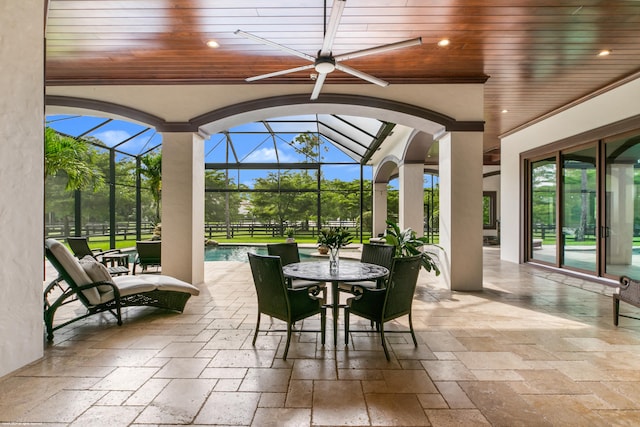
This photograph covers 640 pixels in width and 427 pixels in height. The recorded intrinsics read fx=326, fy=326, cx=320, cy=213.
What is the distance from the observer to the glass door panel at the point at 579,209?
6005mm

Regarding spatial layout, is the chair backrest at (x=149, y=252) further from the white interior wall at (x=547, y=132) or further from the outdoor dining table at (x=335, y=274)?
the white interior wall at (x=547, y=132)

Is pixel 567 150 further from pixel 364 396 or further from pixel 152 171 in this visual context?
pixel 152 171

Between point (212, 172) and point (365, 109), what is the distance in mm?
13619

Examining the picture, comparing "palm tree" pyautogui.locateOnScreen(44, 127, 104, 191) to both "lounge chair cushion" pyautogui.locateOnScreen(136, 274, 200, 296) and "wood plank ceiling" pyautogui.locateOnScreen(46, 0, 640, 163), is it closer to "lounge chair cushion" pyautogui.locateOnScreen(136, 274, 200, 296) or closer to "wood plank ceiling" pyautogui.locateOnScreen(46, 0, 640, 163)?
"wood plank ceiling" pyautogui.locateOnScreen(46, 0, 640, 163)

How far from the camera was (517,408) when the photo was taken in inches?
80.9

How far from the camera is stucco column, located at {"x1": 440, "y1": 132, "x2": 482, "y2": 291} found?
5.18m

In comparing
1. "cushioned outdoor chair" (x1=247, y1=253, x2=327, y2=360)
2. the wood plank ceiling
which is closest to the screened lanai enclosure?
the wood plank ceiling

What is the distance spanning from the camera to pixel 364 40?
4.05m

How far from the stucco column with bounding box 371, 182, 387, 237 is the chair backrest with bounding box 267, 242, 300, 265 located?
29.9 ft

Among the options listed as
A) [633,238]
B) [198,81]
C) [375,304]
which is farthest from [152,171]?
[633,238]

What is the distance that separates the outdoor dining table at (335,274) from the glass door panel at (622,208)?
4803 mm

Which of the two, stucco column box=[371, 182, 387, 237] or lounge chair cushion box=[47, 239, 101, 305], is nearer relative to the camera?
lounge chair cushion box=[47, 239, 101, 305]

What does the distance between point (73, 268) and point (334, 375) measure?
2.83 metres

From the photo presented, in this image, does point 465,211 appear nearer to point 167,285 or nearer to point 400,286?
point 400,286
